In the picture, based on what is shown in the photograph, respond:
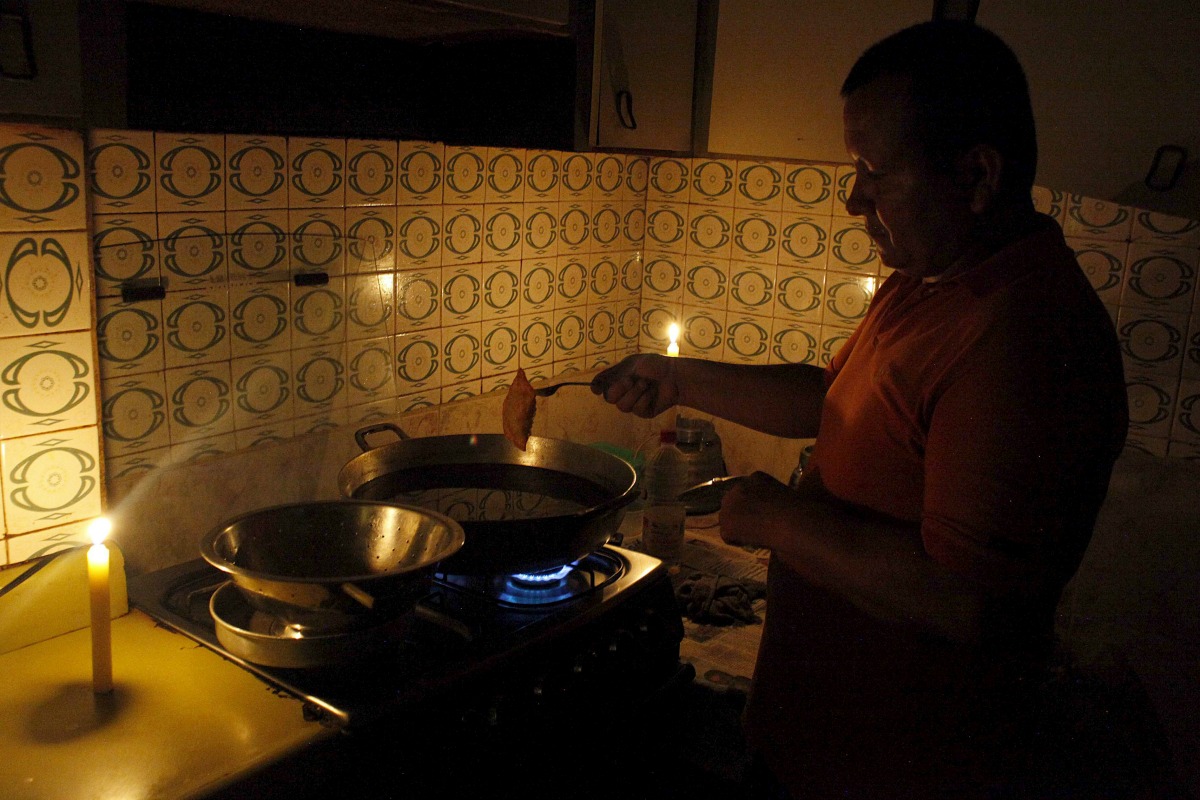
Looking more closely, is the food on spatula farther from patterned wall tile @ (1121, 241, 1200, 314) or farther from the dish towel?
patterned wall tile @ (1121, 241, 1200, 314)

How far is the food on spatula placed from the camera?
1528mm

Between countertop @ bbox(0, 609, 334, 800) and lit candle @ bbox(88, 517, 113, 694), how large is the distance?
0.07ft

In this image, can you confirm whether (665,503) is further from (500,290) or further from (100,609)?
(100,609)

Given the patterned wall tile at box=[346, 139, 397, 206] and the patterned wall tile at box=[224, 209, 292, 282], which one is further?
the patterned wall tile at box=[346, 139, 397, 206]

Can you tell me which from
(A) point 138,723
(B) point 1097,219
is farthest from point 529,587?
(B) point 1097,219

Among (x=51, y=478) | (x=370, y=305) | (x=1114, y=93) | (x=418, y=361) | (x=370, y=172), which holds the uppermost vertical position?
(x=1114, y=93)

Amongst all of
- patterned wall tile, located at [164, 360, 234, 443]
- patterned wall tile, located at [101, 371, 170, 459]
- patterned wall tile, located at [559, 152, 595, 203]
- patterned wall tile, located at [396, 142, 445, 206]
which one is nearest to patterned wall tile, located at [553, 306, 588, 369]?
patterned wall tile, located at [559, 152, 595, 203]

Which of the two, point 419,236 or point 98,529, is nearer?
point 98,529

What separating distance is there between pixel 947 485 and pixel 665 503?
2.97 ft

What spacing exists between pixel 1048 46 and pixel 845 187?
587mm

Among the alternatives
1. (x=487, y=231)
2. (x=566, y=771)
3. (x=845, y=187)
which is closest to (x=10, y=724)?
(x=566, y=771)

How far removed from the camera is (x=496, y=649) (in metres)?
1.19

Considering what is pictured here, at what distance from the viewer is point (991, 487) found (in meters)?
0.88

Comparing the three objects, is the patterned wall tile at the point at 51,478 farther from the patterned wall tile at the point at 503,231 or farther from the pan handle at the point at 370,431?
the patterned wall tile at the point at 503,231
